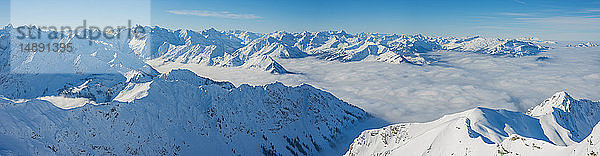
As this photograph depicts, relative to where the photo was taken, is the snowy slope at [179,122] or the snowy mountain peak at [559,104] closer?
the snowy slope at [179,122]

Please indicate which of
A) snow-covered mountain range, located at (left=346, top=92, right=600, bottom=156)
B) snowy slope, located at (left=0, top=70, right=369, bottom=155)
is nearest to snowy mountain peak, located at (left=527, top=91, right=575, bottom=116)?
snow-covered mountain range, located at (left=346, top=92, right=600, bottom=156)

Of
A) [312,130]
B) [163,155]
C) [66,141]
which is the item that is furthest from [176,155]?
[312,130]

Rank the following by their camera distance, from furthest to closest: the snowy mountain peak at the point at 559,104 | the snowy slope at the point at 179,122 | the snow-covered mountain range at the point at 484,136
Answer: the snowy mountain peak at the point at 559,104
the snowy slope at the point at 179,122
the snow-covered mountain range at the point at 484,136

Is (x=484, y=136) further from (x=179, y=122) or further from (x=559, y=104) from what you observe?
(x=559, y=104)

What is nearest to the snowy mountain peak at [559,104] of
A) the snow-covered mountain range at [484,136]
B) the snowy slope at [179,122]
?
the snow-covered mountain range at [484,136]

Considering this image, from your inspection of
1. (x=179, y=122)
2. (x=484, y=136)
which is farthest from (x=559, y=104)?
(x=179, y=122)

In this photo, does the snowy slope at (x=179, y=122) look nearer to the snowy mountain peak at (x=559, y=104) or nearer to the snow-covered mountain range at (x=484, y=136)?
the snow-covered mountain range at (x=484, y=136)
